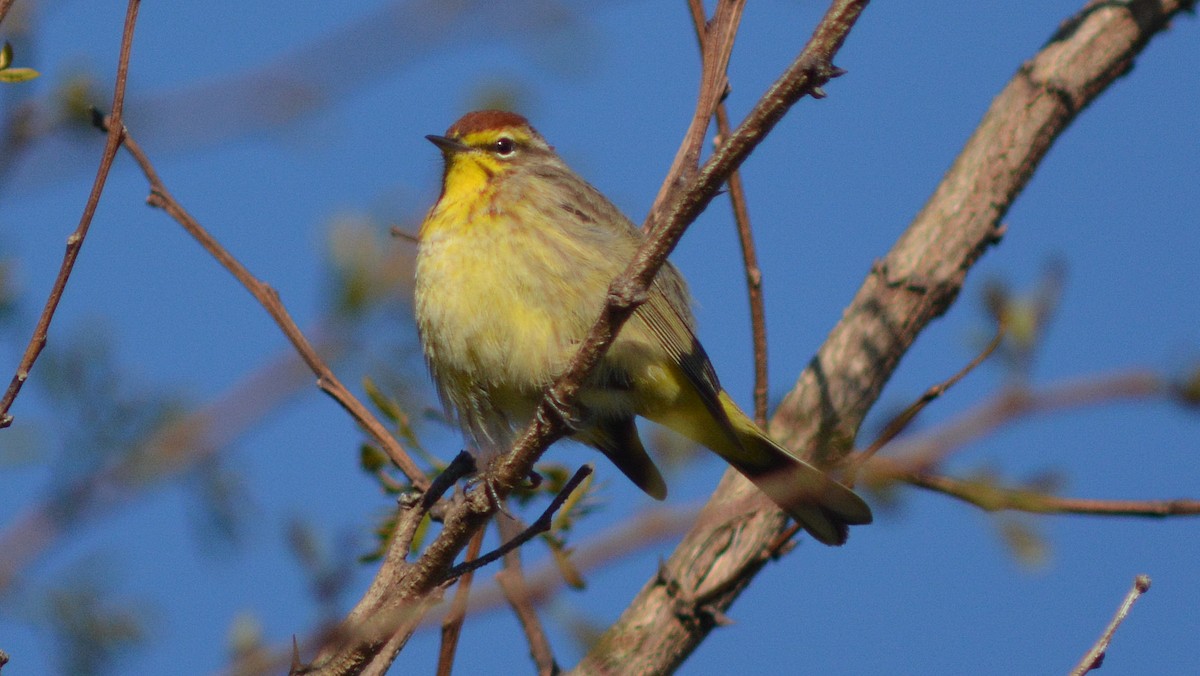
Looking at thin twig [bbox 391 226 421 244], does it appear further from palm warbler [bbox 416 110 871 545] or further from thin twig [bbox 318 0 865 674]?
thin twig [bbox 318 0 865 674]

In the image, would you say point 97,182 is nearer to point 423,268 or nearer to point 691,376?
point 423,268

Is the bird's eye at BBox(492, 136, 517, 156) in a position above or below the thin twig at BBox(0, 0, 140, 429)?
above

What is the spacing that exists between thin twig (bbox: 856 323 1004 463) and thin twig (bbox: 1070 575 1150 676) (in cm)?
81

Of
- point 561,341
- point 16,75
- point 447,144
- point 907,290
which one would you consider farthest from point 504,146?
point 16,75

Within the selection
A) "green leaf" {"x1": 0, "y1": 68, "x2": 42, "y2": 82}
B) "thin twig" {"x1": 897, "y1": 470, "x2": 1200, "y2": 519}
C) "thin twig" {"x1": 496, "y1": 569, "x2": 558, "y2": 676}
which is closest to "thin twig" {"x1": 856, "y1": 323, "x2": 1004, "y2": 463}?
"thin twig" {"x1": 897, "y1": 470, "x2": 1200, "y2": 519}

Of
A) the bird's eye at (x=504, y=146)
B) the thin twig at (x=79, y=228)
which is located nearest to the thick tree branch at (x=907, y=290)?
the bird's eye at (x=504, y=146)

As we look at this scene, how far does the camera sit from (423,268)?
4.50m

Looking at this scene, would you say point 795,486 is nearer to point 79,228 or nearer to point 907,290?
point 907,290

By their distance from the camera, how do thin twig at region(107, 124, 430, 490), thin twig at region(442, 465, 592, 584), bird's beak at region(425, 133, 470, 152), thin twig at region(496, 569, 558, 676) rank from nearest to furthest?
thin twig at region(442, 465, 592, 584)
thin twig at region(107, 124, 430, 490)
thin twig at region(496, 569, 558, 676)
bird's beak at region(425, 133, 470, 152)

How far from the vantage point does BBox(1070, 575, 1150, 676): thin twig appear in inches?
100

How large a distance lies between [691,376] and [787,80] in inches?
78.2

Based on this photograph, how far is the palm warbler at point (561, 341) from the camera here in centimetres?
427

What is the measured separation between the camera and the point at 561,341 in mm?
4254

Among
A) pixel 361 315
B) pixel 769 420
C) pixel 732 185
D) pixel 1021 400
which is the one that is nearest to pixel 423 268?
pixel 361 315
